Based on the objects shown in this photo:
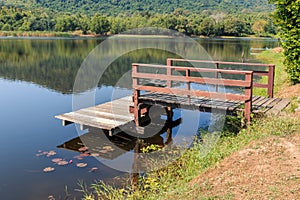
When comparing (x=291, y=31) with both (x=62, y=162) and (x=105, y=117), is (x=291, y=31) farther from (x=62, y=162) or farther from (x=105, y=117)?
(x=62, y=162)

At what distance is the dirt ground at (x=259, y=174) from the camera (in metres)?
5.58

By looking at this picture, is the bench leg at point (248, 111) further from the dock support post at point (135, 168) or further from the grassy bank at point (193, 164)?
the dock support post at point (135, 168)

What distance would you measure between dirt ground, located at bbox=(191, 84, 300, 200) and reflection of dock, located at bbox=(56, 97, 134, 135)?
16.9ft

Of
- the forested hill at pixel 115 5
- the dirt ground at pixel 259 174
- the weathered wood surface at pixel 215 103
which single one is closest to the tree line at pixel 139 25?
the forested hill at pixel 115 5

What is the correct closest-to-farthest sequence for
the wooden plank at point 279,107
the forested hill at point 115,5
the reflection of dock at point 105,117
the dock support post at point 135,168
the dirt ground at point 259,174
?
the dirt ground at point 259,174
the dock support post at point 135,168
the wooden plank at point 279,107
the reflection of dock at point 105,117
the forested hill at point 115,5

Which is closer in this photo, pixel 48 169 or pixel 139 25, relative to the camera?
pixel 48 169

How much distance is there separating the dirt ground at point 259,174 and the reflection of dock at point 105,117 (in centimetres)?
514

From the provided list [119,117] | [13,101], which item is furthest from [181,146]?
[13,101]

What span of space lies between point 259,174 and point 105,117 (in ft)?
24.2

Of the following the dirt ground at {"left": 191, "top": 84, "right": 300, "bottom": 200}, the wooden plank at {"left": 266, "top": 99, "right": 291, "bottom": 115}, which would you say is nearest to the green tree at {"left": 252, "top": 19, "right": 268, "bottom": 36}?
the wooden plank at {"left": 266, "top": 99, "right": 291, "bottom": 115}

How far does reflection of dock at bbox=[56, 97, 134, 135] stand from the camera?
11788 millimetres

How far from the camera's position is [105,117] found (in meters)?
12.6

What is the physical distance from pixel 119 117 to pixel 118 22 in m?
85.5

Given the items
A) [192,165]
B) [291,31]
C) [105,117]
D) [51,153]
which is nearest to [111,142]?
[105,117]
